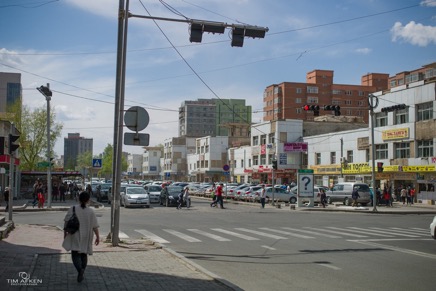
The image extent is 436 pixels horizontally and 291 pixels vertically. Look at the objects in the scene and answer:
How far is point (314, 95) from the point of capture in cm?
11269

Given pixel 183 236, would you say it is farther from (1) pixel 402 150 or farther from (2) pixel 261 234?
(1) pixel 402 150

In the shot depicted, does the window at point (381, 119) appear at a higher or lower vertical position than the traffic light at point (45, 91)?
higher

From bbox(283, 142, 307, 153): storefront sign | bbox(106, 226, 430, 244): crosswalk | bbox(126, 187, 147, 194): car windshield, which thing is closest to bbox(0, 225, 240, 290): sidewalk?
bbox(106, 226, 430, 244): crosswalk

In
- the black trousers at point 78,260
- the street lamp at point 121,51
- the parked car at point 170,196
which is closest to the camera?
the black trousers at point 78,260

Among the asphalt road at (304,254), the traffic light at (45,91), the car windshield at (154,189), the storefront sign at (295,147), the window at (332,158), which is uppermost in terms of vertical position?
the traffic light at (45,91)

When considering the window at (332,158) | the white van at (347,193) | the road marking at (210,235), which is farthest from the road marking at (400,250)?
the window at (332,158)

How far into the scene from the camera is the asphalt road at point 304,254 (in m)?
9.20

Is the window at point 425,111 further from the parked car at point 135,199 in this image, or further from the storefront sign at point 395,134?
the parked car at point 135,199

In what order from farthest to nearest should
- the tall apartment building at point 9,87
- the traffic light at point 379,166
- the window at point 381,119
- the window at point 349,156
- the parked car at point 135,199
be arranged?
the tall apartment building at point 9,87 < the window at point 349,156 < the window at point 381,119 < the traffic light at point 379,166 < the parked car at point 135,199

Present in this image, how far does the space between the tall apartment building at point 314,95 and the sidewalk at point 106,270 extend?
3879 inches

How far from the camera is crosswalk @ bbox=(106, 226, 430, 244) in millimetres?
16203

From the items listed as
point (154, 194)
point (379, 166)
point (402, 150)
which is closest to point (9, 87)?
point (154, 194)

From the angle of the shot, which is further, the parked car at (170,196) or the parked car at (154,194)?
the parked car at (154,194)

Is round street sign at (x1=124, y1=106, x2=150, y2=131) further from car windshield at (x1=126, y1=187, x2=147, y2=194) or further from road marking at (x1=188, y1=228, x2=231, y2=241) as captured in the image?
car windshield at (x1=126, y1=187, x2=147, y2=194)
